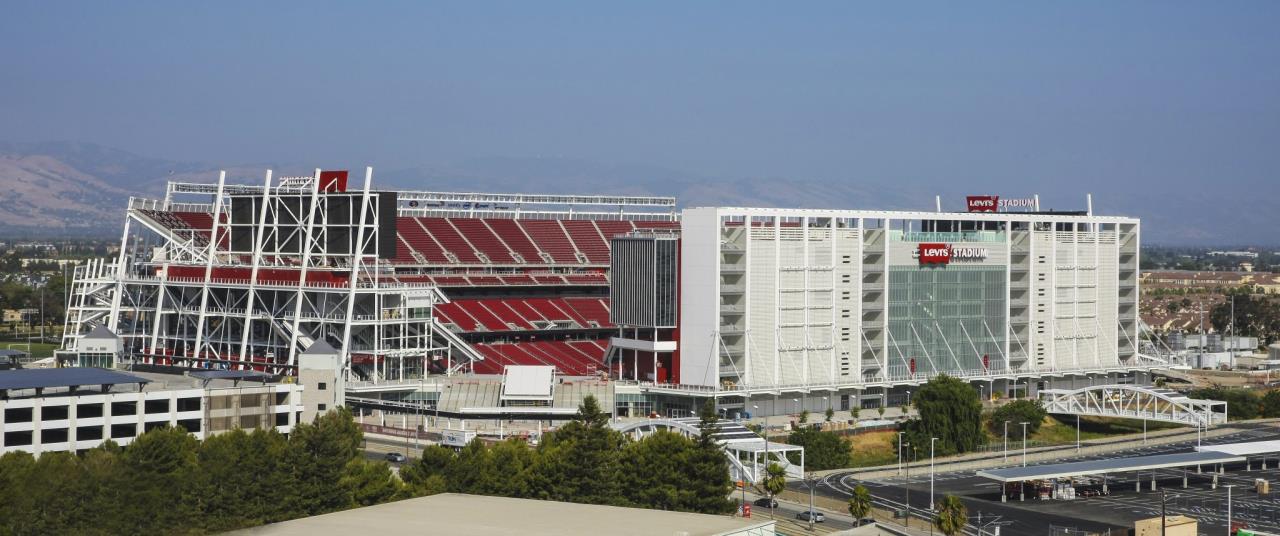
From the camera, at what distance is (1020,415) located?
134250 millimetres

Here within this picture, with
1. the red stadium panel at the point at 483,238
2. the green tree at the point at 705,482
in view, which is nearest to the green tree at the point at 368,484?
the green tree at the point at 705,482

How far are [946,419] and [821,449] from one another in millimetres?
13384

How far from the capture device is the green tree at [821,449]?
114688mm

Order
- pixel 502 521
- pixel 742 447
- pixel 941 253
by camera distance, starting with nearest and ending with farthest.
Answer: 1. pixel 502 521
2. pixel 742 447
3. pixel 941 253

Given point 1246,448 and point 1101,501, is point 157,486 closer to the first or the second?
point 1101,501

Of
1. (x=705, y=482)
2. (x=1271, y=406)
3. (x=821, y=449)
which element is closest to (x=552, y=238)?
(x=821, y=449)

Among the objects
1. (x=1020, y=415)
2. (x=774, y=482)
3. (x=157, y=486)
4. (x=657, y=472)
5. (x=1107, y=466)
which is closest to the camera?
(x=157, y=486)

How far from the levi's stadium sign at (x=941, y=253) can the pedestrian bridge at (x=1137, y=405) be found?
44.5 feet

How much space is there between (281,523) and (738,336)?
59044mm

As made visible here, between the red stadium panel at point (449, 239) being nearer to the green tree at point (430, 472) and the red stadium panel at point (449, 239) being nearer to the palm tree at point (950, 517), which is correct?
the green tree at point (430, 472)

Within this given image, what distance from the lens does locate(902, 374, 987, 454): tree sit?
406 ft

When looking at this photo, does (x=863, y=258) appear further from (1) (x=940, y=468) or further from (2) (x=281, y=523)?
(2) (x=281, y=523)

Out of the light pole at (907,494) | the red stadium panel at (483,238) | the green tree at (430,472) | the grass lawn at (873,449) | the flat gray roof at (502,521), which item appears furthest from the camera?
the red stadium panel at (483,238)

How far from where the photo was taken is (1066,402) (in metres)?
142
